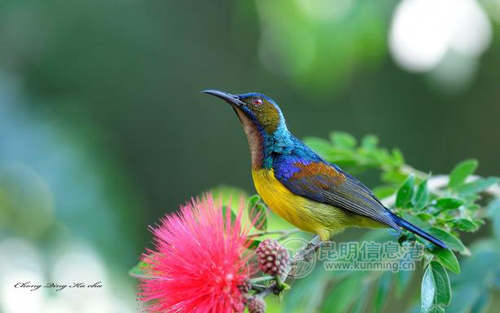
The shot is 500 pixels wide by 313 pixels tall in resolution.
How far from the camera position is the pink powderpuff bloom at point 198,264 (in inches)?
74.4

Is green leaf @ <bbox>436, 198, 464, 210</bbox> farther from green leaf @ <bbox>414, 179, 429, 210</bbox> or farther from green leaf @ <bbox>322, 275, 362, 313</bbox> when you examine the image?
green leaf @ <bbox>322, 275, 362, 313</bbox>

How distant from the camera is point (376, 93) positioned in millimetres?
7246

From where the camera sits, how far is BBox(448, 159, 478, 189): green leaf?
281cm

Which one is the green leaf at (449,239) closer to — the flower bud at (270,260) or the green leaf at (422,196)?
the green leaf at (422,196)

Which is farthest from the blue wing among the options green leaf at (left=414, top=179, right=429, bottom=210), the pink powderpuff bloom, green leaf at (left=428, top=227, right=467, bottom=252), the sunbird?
the pink powderpuff bloom

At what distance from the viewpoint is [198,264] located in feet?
6.37

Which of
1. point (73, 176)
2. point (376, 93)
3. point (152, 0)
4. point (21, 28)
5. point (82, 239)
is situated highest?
point (376, 93)

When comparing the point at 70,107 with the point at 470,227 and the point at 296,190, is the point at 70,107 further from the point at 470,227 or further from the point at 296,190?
the point at 470,227

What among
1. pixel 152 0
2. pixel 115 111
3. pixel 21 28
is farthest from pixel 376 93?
pixel 21 28

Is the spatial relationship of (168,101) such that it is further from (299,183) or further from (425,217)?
(425,217)

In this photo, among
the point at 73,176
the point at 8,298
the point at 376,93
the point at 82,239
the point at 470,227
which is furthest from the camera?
the point at 376,93

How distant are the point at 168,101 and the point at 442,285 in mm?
6268

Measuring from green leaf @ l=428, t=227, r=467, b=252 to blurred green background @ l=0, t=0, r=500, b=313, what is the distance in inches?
76.6

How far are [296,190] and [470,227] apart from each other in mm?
858
